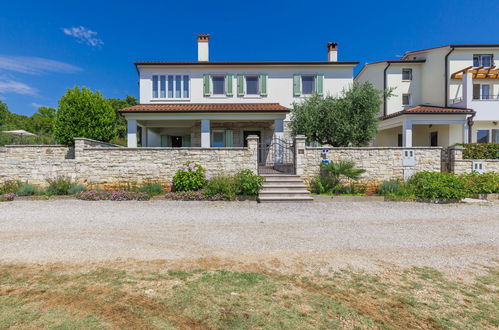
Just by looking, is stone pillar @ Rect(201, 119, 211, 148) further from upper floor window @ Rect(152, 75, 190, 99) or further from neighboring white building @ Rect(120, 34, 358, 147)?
upper floor window @ Rect(152, 75, 190, 99)

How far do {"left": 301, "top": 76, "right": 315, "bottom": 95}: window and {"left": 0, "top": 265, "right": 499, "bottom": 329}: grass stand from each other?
614 inches

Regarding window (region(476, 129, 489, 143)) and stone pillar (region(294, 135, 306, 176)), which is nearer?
stone pillar (region(294, 135, 306, 176))

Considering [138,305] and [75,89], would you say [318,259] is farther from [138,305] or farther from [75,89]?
[75,89]

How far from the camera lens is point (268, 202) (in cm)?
925

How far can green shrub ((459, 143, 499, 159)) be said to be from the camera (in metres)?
13.0

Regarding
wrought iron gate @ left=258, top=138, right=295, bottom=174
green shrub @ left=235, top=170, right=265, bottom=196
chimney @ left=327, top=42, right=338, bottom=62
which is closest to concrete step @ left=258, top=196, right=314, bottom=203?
green shrub @ left=235, top=170, right=265, bottom=196

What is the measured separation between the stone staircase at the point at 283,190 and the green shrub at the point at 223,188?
1098mm

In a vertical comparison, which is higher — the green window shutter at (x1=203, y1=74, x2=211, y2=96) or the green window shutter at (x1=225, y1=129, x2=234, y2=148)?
the green window shutter at (x1=203, y1=74, x2=211, y2=96)

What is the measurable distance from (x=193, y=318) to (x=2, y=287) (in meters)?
2.71

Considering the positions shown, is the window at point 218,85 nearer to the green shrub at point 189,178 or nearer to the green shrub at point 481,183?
the green shrub at point 189,178

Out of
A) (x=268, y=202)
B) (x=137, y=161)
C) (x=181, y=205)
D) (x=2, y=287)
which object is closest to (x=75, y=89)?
(x=137, y=161)

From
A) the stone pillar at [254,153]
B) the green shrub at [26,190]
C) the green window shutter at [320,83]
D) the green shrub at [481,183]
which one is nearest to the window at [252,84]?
the green window shutter at [320,83]

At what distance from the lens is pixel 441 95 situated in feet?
61.2

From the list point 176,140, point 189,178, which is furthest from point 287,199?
point 176,140
